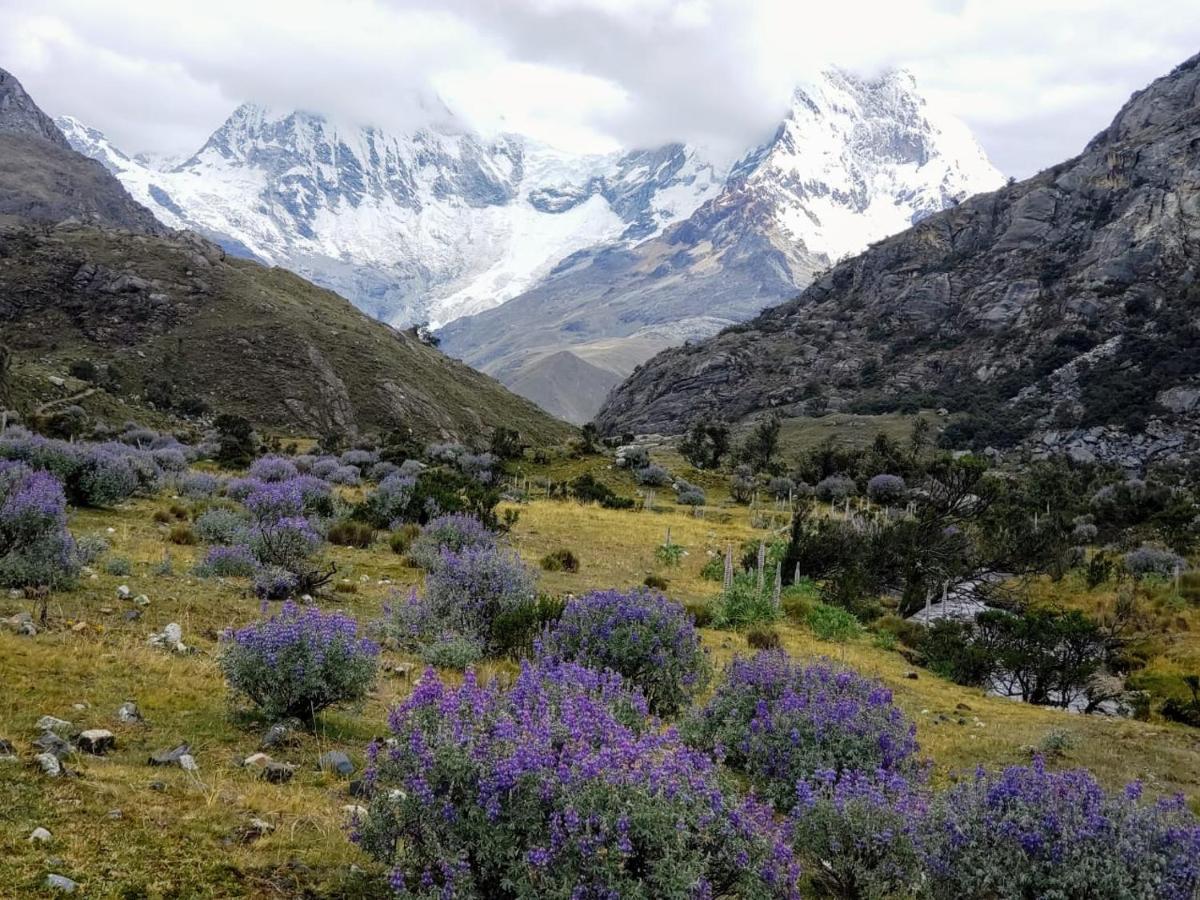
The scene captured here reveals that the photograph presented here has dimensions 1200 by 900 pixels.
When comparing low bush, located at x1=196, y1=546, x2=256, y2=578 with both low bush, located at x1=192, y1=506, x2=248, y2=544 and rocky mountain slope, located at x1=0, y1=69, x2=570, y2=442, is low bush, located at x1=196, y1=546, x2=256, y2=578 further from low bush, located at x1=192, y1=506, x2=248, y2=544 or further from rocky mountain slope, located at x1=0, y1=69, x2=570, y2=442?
rocky mountain slope, located at x1=0, y1=69, x2=570, y2=442

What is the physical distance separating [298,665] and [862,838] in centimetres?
432

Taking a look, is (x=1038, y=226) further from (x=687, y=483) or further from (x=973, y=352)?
(x=687, y=483)

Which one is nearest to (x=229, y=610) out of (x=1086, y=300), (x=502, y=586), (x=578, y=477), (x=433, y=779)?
(x=502, y=586)

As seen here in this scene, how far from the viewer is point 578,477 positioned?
39250 millimetres

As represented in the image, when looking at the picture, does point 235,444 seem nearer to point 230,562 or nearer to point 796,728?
point 230,562

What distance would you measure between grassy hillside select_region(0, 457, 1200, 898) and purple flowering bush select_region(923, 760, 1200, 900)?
3098 mm

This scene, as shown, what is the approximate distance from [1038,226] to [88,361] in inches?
5381

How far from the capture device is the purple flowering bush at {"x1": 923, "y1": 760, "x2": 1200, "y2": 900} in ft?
13.9

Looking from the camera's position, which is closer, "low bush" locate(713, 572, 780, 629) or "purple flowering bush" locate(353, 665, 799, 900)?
"purple flowering bush" locate(353, 665, 799, 900)

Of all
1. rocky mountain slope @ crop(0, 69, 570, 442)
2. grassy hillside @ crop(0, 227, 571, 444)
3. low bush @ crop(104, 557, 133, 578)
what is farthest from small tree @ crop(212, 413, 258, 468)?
low bush @ crop(104, 557, 133, 578)

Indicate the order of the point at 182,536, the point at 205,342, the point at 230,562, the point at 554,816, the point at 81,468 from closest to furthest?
1. the point at 554,816
2. the point at 230,562
3. the point at 182,536
4. the point at 81,468
5. the point at 205,342

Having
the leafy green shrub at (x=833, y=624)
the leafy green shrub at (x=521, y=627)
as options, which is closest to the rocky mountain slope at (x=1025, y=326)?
the leafy green shrub at (x=833, y=624)

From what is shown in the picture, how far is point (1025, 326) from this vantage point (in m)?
122

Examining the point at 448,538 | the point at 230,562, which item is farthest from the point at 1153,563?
the point at 230,562
